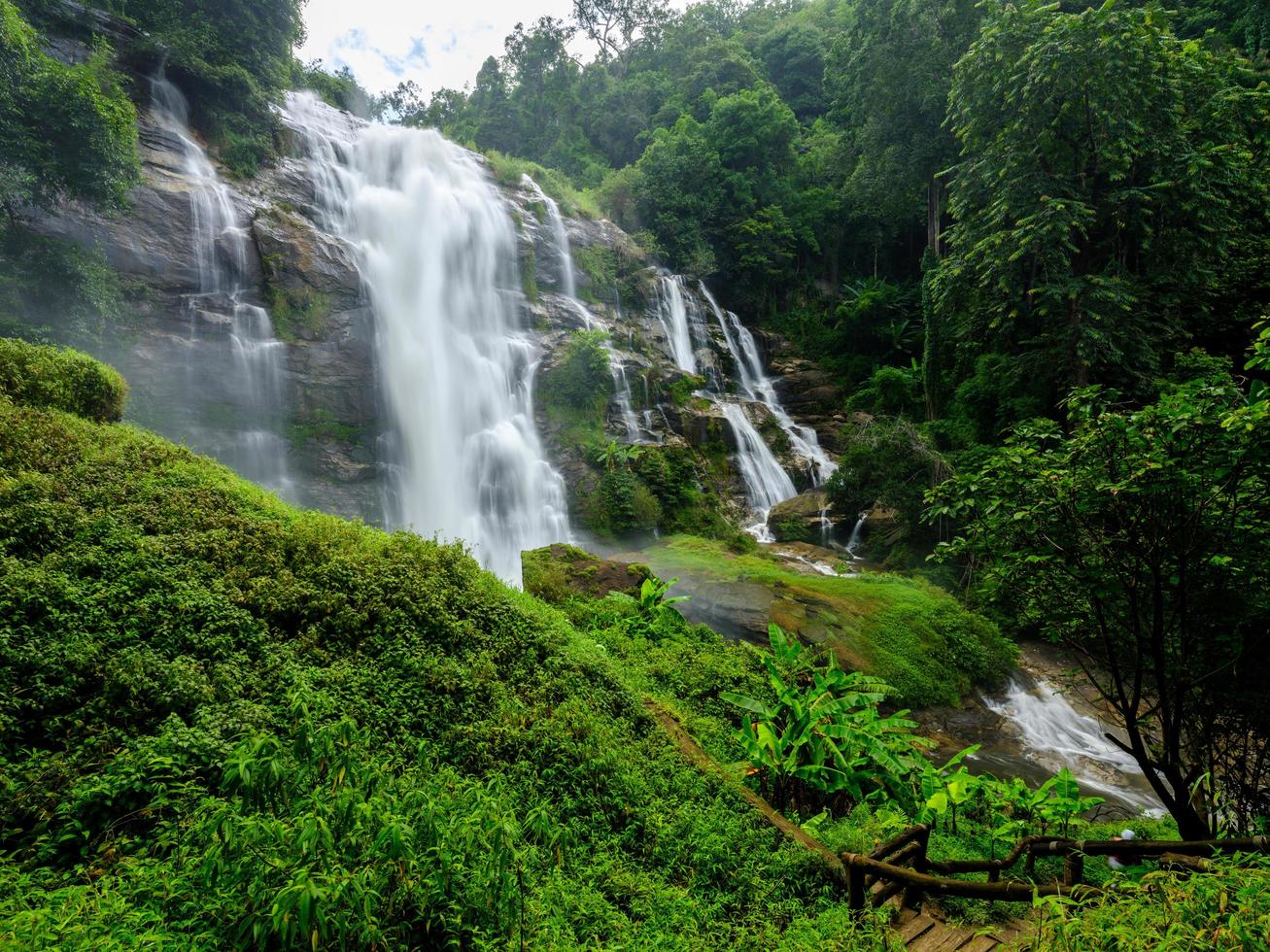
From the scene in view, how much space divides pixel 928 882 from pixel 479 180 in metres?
23.1

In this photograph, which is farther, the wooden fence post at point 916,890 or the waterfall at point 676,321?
the waterfall at point 676,321

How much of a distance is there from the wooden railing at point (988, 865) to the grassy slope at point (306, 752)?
0.29 meters

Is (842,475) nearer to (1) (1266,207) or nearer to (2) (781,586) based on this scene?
(2) (781,586)

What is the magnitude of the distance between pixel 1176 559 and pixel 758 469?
15382 millimetres

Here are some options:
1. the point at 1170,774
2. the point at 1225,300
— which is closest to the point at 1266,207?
the point at 1225,300

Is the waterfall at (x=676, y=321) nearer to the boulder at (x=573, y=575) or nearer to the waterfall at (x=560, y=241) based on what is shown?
the waterfall at (x=560, y=241)

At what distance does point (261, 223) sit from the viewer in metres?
14.5

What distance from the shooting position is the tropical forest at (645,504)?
273cm

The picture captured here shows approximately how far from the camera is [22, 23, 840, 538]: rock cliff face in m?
12.4

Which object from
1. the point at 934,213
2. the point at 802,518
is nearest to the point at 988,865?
the point at 802,518

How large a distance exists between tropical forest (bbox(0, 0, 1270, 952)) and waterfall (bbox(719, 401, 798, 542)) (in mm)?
130

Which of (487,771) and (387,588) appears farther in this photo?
(387,588)

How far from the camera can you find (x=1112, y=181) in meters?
11.4

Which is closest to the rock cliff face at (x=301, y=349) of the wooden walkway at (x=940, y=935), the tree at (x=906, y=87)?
the tree at (x=906, y=87)
